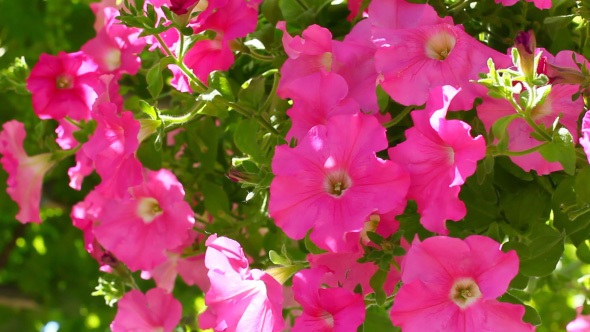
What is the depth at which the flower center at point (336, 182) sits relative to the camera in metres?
0.67

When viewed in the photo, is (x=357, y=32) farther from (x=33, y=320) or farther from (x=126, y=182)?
(x=33, y=320)

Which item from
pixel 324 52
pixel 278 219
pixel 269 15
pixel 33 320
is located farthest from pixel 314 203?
pixel 33 320

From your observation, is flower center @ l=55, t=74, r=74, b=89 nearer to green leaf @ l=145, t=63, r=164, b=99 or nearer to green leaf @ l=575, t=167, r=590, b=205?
green leaf @ l=145, t=63, r=164, b=99

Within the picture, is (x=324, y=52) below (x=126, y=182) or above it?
above

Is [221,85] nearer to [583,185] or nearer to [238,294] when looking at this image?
[238,294]

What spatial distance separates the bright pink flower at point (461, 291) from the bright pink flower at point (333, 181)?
2.1 inches

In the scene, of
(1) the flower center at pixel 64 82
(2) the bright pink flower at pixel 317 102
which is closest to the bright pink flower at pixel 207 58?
(2) the bright pink flower at pixel 317 102

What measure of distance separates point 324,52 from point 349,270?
212 mm

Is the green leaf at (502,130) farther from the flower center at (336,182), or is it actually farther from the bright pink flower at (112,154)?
the bright pink flower at (112,154)

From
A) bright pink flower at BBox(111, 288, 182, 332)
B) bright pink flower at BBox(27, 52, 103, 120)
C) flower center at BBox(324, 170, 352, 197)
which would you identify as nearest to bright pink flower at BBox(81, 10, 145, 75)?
bright pink flower at BBox(27, 52, 103, 120)

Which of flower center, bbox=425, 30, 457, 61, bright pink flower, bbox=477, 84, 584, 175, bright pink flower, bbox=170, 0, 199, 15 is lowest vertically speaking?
bright pink flower, bbox=477, 84, 584, 175

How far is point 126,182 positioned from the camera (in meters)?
0.78

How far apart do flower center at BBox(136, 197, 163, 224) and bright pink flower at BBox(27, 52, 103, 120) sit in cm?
13

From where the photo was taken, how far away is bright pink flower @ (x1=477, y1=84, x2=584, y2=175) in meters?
0.67
